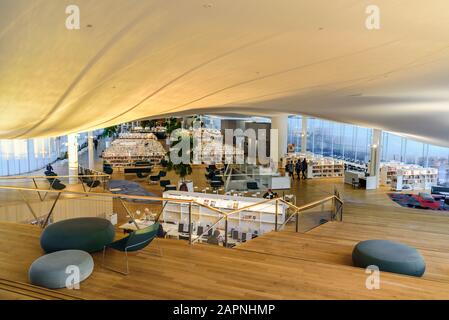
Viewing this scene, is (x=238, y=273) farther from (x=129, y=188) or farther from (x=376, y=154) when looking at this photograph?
(x=376, y=154)

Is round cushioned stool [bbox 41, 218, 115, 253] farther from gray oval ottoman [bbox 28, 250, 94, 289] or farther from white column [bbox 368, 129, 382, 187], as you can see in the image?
white column [bbox 368, 129, 382, 187]

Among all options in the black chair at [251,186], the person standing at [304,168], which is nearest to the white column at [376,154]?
the person standing at [304,168]

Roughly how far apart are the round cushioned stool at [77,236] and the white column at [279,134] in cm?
2209

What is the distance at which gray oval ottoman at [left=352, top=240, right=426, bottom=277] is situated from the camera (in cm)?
499

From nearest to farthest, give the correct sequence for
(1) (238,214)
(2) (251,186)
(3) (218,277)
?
(3) (218,277)
(1) (238,214)
(2) (251,186)

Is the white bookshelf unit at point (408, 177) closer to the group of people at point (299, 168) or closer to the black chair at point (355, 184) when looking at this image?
the black chair at point (355, 184)

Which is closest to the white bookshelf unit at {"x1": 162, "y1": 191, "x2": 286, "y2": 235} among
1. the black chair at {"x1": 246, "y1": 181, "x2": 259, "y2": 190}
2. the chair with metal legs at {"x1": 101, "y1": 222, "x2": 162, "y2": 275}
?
the black chair at {"x1": 246, "y1": 181, "x2": 259, "y2": 190}

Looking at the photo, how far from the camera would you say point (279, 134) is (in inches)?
1051

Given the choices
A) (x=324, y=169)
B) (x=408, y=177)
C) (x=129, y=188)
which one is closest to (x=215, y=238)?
(x=129, y=188)

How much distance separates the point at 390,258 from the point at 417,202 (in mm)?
13163

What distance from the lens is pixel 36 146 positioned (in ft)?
64.2

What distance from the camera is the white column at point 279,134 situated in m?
26.4

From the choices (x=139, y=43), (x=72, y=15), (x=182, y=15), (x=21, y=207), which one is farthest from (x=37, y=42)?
(x=21, y=207)
